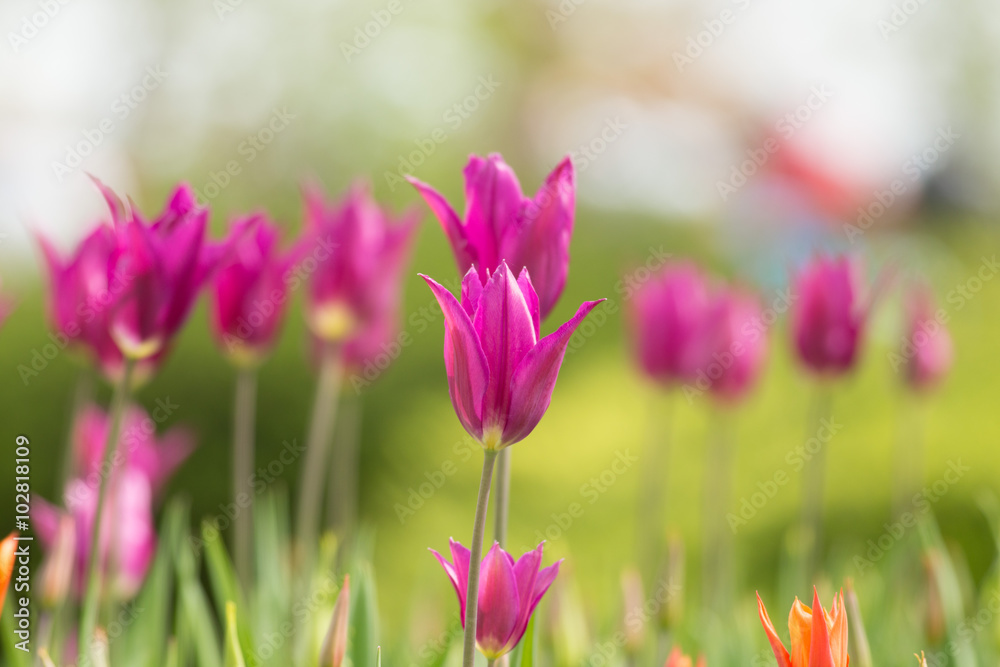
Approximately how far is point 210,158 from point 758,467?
25.0 ft

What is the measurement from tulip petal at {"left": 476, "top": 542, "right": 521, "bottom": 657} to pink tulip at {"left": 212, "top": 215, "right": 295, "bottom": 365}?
0.80 metres

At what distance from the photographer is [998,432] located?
3.75 m

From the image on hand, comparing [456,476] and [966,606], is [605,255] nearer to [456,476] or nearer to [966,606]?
[456,476]

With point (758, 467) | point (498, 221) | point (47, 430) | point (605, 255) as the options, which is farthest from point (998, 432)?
point (47, 430)

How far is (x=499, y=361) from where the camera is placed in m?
0.76

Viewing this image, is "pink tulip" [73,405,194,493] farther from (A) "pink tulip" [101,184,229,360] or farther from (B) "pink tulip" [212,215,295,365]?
(A) "pink tulip" [101,184,229,360]

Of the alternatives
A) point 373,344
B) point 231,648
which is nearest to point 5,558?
point 231,648

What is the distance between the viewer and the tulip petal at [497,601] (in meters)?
0.79

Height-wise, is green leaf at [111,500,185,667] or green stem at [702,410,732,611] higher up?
green stem at [702,410,732,611]

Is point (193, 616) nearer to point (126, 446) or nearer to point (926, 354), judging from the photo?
point (126, 446)

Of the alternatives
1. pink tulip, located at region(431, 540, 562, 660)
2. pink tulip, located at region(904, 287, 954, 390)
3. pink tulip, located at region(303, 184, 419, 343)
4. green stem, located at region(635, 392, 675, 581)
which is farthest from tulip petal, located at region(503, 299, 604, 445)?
green stem, located at region(635, 392, 675, 581)

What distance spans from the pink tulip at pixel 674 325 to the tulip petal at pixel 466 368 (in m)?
1.26

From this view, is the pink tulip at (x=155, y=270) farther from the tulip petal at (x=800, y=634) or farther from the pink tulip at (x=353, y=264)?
the tulip petal at (x=800, y=634)

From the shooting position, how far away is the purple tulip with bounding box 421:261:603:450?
2.46ft
